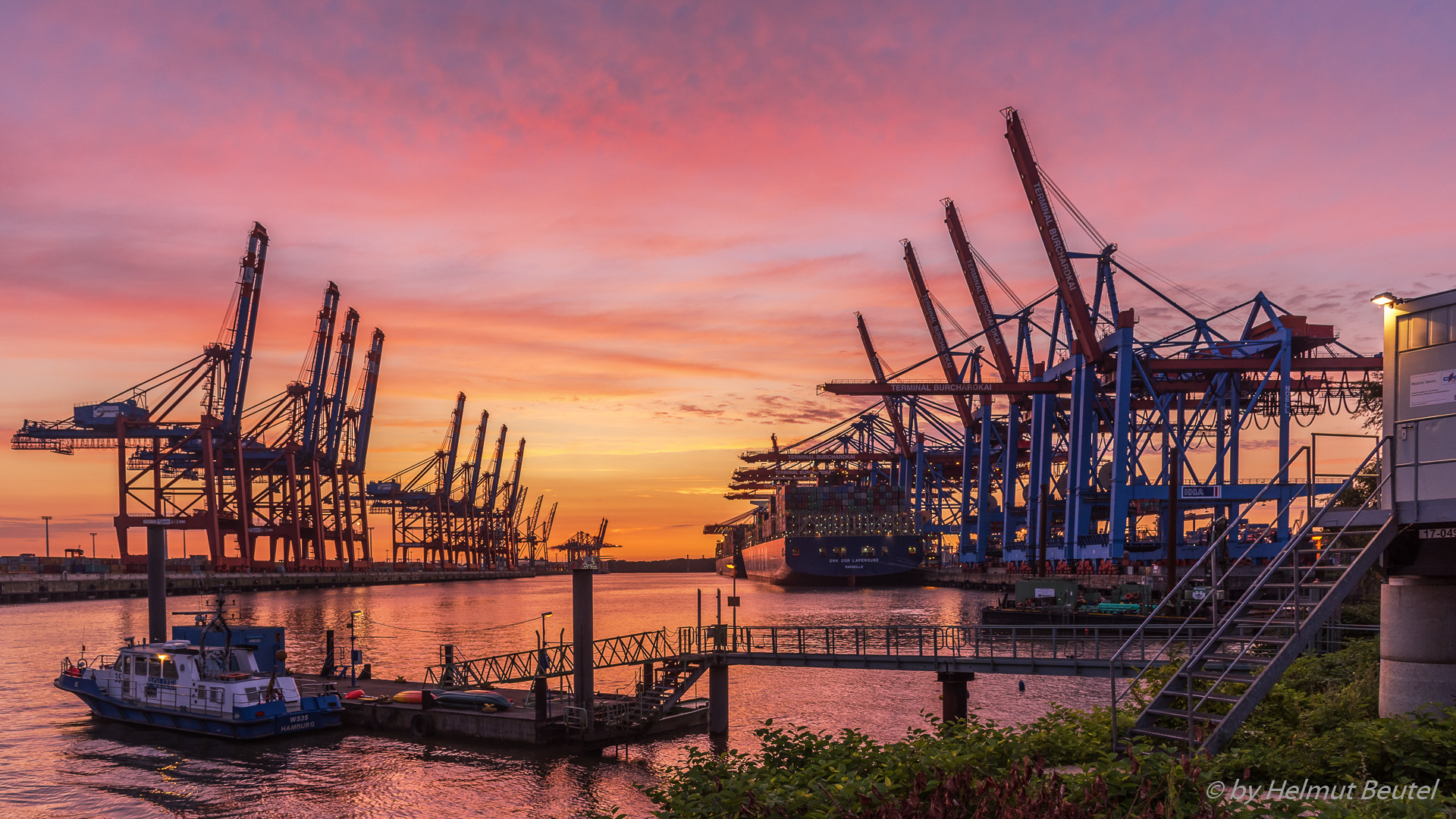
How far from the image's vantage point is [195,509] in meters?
137

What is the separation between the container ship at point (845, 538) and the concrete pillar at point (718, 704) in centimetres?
13020

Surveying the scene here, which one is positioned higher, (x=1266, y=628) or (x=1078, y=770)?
(x=1266, y=628)

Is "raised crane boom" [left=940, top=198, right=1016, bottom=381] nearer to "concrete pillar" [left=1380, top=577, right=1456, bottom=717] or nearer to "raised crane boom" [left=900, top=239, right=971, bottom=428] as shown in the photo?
"raised crane boom" [left=900, top=239, right=971, bottom=428]

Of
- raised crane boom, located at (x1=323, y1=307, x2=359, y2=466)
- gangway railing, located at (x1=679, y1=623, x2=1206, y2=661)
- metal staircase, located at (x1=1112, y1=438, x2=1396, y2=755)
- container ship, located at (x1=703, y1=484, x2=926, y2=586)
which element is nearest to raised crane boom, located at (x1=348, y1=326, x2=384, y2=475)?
raised crane boom, located at (x1=323, y1=307, x2=359, y2=466)

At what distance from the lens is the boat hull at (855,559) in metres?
164

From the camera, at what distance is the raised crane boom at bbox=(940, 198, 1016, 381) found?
107 m

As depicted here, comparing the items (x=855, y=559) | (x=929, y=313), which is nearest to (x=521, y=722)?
(x=929, y=313)

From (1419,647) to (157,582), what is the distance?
158ft

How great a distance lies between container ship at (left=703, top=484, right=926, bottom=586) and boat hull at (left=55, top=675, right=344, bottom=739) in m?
130

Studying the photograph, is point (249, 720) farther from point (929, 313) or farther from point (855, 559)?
point (855, 559)

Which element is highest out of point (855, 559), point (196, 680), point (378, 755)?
point (196, 680)

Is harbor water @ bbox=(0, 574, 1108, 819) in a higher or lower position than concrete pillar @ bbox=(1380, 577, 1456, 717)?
lower

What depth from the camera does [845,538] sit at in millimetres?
165500

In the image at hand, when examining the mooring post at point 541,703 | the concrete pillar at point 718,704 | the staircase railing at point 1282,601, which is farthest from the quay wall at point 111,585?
the staircase railing at point 1282,601
